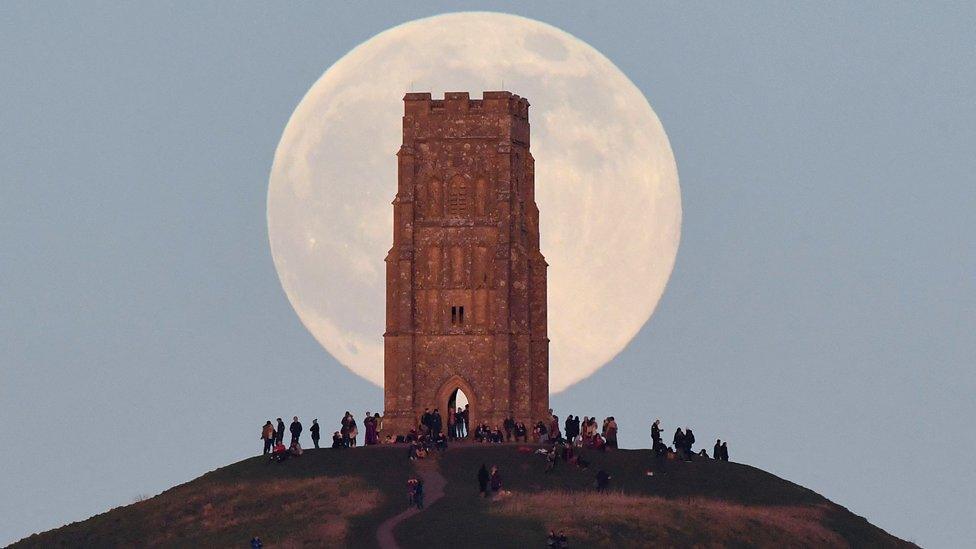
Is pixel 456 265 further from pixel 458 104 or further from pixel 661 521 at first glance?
pixel 661 521

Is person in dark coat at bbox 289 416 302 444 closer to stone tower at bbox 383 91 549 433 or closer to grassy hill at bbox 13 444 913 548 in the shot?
grassy hill at bbox 13 444 913 548

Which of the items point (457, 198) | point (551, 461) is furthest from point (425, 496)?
point (457, 198)

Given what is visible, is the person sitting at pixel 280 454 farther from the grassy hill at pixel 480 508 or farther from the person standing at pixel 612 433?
the person standing at pixel 612 433

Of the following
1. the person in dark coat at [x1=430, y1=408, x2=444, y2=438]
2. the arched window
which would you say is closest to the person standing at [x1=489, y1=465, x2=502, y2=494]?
the person in dark coat at [x1=430, y1=408, x2=444, y2=438]

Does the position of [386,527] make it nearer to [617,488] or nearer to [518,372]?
[617,488]

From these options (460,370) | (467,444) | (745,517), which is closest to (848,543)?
(745,517)

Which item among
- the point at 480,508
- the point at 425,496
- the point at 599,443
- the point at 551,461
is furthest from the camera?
the point at 599,443
